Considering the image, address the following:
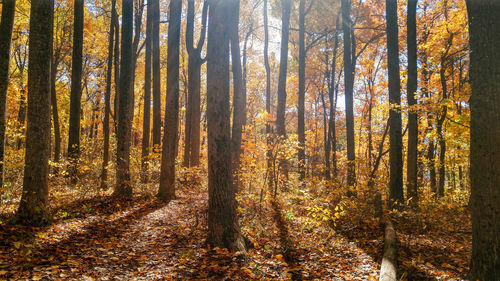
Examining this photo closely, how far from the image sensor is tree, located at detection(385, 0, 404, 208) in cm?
857

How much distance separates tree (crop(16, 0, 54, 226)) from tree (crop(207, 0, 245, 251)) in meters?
3.68

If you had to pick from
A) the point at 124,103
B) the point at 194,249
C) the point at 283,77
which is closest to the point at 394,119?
the point at 283,77

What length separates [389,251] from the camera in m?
5.20

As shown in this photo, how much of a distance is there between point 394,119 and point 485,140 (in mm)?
5417

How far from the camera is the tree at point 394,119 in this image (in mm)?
8570

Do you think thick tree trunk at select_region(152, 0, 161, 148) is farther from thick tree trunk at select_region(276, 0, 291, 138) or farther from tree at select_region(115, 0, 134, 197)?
thick tree trunk at select_region(276, 0, 291, 138)

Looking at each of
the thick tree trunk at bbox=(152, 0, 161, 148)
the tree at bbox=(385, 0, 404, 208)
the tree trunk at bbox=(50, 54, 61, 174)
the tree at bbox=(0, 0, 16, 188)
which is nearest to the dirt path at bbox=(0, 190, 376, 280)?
the tree at bbox=(0, 0, 16, 188)

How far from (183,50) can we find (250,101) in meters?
9.83

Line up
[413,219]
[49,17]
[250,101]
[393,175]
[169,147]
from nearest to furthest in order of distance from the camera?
[49,17] → [413,219] → [393,175] → [169,147] → [250,101]

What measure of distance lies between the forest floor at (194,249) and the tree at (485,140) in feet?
3.23

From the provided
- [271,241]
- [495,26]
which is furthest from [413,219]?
[495,26]

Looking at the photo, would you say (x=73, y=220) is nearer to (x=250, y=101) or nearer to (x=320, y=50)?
(x=320, y=50)

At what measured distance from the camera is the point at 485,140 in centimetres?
381

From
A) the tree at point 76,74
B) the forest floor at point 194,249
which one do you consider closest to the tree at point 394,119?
the forest floor at point 194,249
